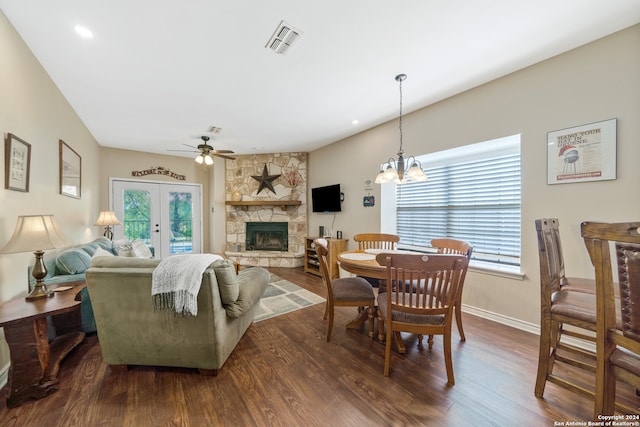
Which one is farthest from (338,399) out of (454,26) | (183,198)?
(183,198)

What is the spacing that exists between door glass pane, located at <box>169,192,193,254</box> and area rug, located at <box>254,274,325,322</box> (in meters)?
3.15

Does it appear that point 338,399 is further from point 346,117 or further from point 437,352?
point 346,117

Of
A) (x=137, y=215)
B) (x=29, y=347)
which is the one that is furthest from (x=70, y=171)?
(x=29, y=347)

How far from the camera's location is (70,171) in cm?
321

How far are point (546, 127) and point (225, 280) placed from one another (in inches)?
123

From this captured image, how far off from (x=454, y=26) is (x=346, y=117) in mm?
1842

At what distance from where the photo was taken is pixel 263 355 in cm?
202

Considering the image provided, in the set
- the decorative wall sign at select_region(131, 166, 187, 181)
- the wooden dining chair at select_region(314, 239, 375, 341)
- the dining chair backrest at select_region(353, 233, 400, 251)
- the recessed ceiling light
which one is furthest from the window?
the decorative wall sign at select_region(131, 166, 187, 181)

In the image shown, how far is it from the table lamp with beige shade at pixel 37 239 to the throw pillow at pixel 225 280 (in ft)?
3.59

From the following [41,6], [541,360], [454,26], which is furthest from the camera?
[454,26]

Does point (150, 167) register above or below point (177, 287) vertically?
above

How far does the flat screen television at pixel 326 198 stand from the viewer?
15.2 feet

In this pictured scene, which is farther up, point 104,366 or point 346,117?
point 346,117

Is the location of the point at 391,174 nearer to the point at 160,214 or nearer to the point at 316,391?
the point at 316,391
